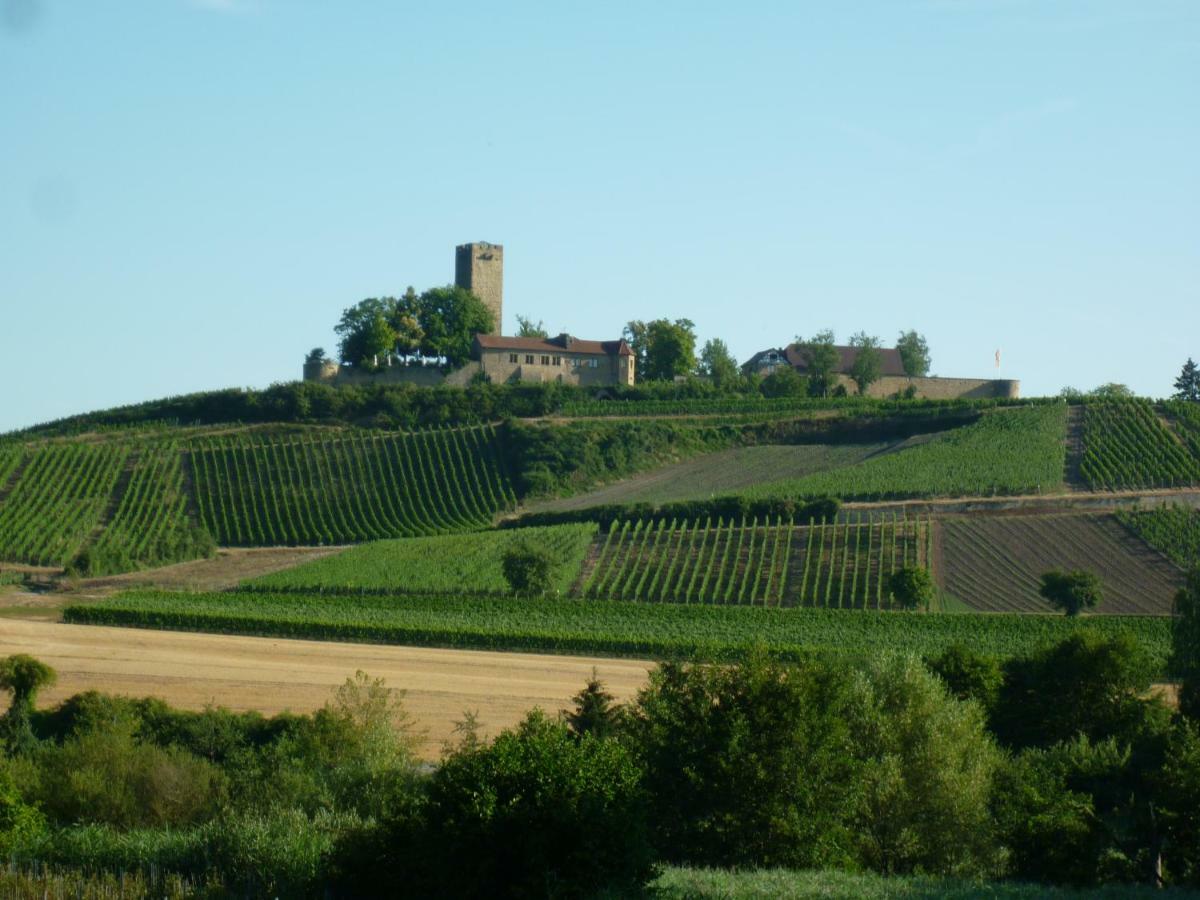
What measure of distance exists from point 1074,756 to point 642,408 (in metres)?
64.4

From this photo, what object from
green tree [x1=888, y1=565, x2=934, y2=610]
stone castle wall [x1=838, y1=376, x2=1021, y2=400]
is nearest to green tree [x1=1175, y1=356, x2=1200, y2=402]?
stone castle wall [x1=838, y1=376, x2=1021, y2=400]

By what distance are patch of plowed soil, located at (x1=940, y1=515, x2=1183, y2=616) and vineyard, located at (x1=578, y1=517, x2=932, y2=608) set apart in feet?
5.83

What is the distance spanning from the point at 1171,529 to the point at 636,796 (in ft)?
155

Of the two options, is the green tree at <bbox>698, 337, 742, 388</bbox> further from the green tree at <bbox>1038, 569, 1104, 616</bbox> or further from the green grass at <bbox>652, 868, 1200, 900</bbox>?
the green grass at <bbox>652, 868, 1200, 900</bbox>

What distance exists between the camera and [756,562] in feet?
198

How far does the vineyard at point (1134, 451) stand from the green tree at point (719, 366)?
81.1ft

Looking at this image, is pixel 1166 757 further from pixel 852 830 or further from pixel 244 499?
pixel 244 499

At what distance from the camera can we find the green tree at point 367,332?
99.2 m

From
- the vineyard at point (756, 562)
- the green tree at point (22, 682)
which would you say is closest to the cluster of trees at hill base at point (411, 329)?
the vineyard at point (756, 562)

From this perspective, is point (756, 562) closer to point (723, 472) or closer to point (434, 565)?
point (434, 565)

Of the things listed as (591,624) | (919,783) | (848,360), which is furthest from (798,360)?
(919,783)

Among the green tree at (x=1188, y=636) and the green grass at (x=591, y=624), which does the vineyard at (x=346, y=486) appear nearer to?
the green grass at (x=591, y=624)

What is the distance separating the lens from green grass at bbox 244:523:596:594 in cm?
5869

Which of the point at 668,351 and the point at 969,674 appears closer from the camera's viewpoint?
the point at 969,674
